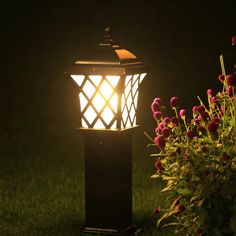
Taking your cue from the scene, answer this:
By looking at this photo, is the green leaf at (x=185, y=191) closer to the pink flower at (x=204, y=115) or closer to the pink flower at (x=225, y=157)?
the pink flower at (x=225, y=157)

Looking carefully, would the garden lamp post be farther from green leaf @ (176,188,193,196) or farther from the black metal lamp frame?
green leaf @ (176,188,193,196)

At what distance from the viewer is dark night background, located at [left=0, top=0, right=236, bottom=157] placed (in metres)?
15.0

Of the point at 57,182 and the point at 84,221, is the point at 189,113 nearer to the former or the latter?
the point at 57,182

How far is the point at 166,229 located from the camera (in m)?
6.75

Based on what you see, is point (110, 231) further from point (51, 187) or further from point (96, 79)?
point (51, 187)

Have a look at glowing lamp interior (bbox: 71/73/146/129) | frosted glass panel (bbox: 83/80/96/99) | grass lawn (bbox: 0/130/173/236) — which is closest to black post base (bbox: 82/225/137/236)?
grass lawn (bbox: 0/130/173/236)

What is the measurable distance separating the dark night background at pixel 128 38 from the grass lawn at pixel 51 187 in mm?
3264

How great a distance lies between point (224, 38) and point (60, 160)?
7.02 m

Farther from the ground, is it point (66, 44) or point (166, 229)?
point (66, 44)

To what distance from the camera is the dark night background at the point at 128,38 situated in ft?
49.2

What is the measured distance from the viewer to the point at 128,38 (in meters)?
15.8

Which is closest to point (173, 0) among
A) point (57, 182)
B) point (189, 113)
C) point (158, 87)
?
point (158, 87)

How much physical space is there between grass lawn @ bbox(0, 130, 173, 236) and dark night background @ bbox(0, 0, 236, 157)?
326cm

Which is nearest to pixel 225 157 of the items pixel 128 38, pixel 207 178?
pixel 207 178
